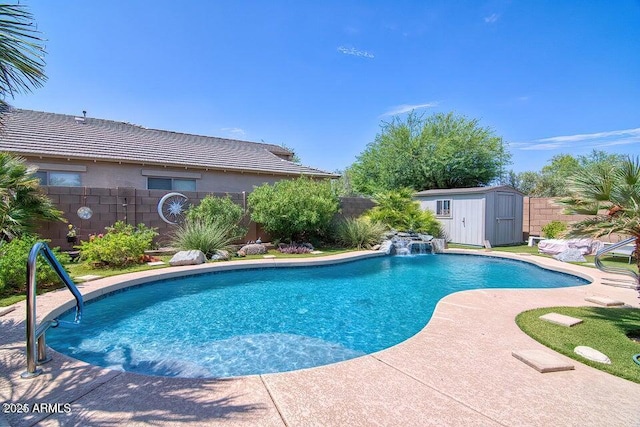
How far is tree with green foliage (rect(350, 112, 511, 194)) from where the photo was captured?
18969 millimetres

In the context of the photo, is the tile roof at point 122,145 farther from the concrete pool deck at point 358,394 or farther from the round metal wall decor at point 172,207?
the concrete pool deck at point 358,394

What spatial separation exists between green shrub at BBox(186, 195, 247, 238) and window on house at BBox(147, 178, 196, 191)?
2174 mm

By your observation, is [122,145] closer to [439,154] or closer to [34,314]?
[34,314]

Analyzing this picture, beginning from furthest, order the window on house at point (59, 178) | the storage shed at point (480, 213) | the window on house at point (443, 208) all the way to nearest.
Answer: the window on house at point (443, 208)
the storage shed at point (480, 213)
the window on house at point (59, 178)

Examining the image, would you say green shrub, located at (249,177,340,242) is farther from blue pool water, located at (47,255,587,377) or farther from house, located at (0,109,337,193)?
house, located at (0,109,337,193)

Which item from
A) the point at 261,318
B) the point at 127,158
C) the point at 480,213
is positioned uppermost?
the point at 127,158

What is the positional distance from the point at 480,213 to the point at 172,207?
12.4m

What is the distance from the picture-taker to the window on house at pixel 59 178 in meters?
10.7

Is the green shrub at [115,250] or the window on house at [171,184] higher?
the window on house at [171,184]

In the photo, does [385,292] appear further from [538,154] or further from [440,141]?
[538,154]

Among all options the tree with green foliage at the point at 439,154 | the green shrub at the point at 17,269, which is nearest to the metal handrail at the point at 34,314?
the green shrub at the point at 17,269

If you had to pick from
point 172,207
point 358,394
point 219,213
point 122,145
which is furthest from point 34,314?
point 122,145

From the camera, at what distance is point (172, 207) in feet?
36.1

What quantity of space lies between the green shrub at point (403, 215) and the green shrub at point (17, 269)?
Answer: 36.8ft
